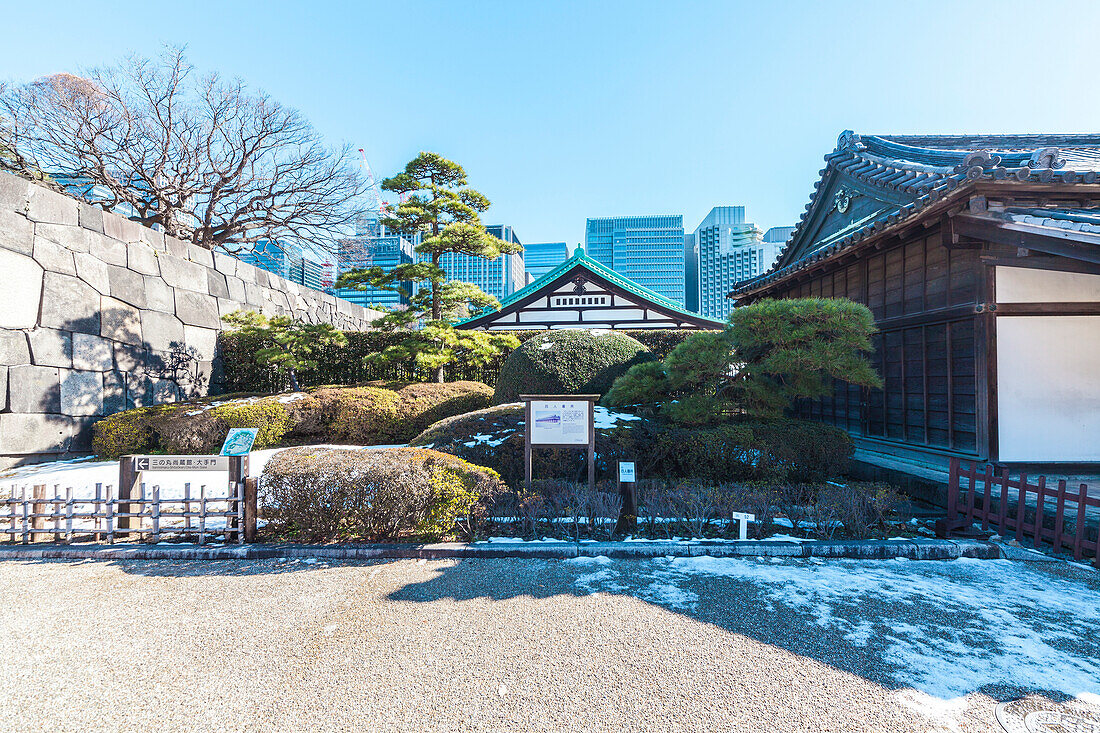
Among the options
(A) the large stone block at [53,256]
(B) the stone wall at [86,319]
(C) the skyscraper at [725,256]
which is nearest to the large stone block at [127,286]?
(B) the stone wall at [86,319]

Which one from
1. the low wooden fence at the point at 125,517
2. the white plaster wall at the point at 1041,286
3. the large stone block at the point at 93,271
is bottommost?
the low wooden fence at the point at 125,517

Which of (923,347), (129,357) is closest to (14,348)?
(129,357)

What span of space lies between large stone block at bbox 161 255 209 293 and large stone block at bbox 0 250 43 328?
2632mm

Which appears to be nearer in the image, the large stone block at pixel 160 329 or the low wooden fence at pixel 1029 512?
the low wooden fence at pixel 1029 512

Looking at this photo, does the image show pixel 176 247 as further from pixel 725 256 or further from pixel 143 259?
pixel 725 256

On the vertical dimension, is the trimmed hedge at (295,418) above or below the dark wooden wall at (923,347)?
below

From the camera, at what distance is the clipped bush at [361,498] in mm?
4328

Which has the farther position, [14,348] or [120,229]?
[120,229]

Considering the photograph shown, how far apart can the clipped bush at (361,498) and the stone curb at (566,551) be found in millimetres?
233

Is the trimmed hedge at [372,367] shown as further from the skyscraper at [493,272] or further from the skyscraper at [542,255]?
the skyscraper at [542,255]

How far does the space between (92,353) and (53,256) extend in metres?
1.76

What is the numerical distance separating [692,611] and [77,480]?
27.8 ft

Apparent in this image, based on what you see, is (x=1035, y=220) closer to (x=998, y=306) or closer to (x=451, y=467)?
(x=998, y=306)

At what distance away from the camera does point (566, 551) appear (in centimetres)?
421
